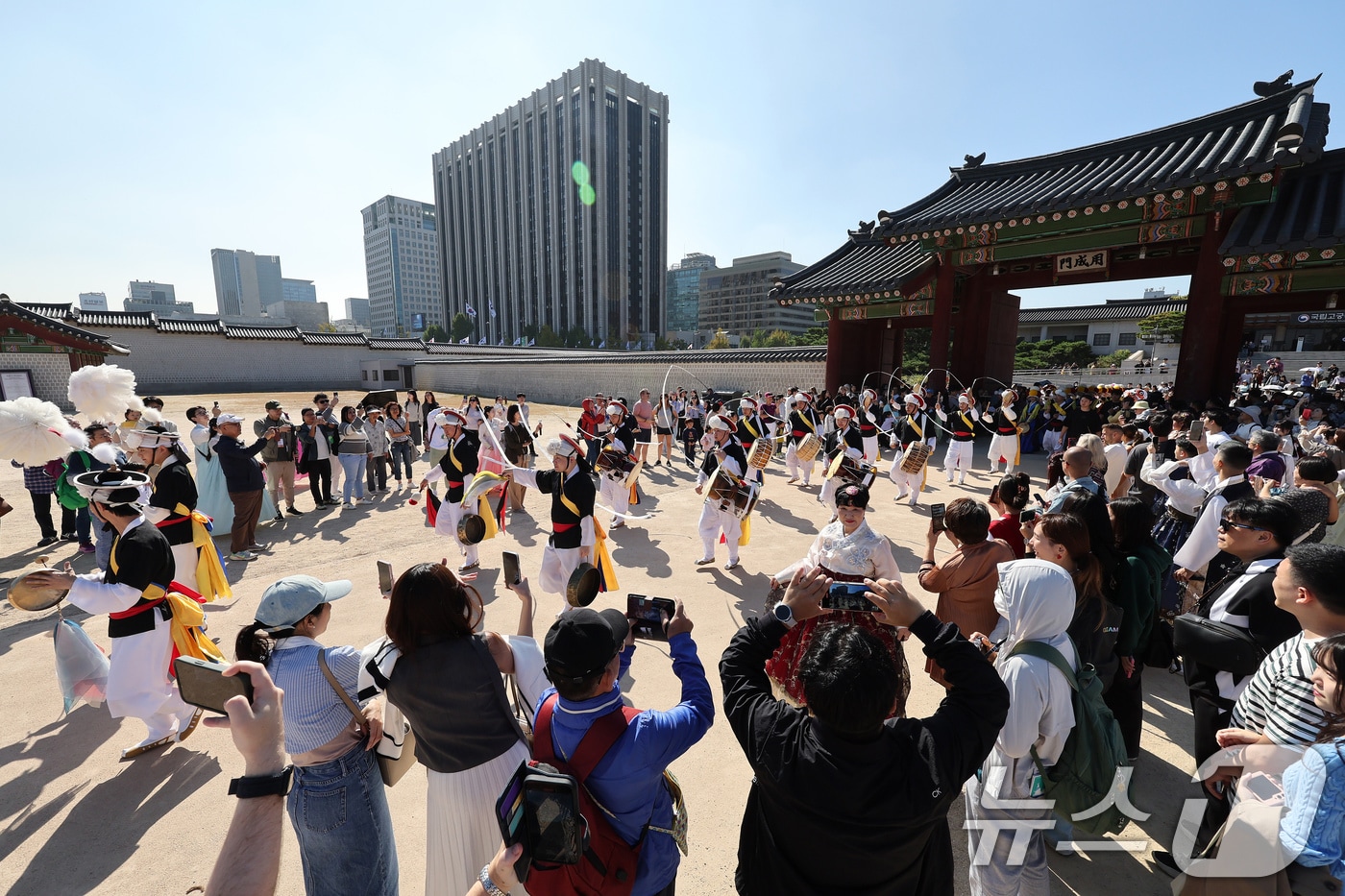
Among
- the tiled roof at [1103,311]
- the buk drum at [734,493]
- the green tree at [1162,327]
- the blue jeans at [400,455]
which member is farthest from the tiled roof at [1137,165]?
the tiled roof at [1103,311]

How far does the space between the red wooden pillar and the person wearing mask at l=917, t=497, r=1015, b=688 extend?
33.8 feet

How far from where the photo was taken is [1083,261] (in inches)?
470

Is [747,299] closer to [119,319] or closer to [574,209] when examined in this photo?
[574,209]

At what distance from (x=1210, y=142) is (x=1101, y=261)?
242 centimetres

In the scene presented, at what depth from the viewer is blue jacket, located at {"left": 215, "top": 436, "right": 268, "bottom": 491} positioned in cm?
679

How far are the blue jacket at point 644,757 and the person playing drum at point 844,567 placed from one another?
1047 millimetres

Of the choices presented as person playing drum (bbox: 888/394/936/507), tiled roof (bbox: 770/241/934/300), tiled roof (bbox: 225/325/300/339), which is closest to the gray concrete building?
tiled roof (bbox: 225/325/300/339)

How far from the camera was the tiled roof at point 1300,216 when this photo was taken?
8.21m

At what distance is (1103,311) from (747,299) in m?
55.1

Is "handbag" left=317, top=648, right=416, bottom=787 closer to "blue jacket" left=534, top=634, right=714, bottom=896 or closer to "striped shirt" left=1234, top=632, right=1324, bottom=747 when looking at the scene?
"blue jacket" left=534, top=634, right=714, bottom=896

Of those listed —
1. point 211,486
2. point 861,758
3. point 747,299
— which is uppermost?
point 747,299

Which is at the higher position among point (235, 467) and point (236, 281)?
point (236, 281)

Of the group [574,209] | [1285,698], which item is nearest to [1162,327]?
[1285,698]

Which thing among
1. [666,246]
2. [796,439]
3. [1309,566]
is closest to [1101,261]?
[796,439]
